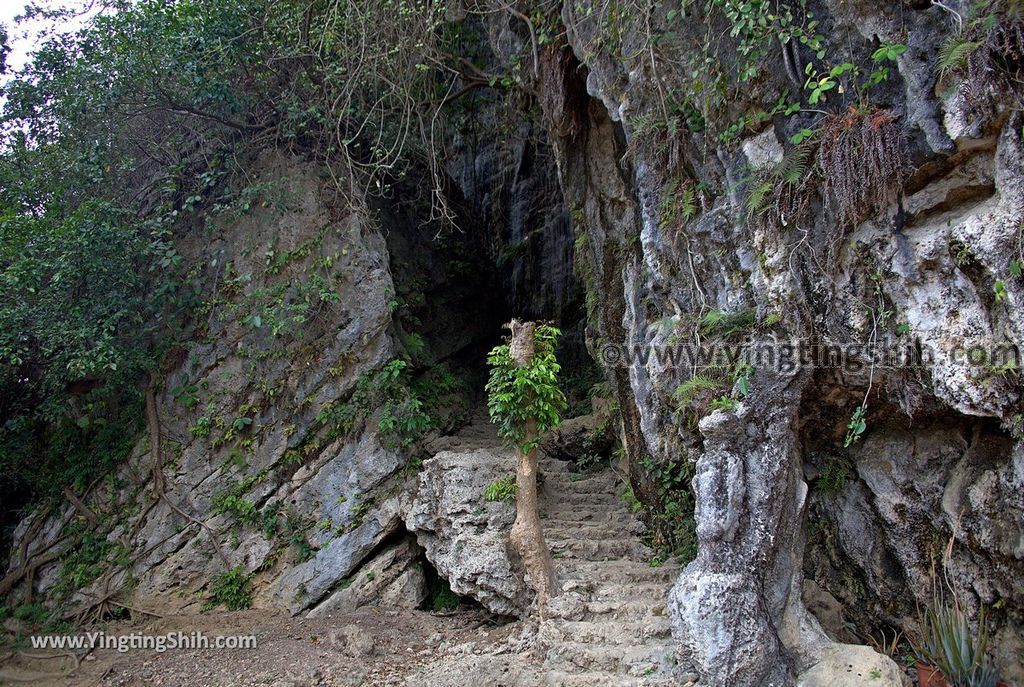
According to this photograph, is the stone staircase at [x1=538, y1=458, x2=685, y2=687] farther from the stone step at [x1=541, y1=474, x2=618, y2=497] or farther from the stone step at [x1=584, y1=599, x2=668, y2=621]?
the stone step at [x1=541, y1=474, x2=618, y2=497]

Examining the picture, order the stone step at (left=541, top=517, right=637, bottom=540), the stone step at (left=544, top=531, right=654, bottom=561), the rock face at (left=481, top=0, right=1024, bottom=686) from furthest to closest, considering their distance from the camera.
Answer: the stone step at (left=541, top=517, right=637, bottom=540) < the stone step at (left=544, top=531, right=654, bottom=561) < the rock face at (left=481, top=0, right=1024, bottom=686)

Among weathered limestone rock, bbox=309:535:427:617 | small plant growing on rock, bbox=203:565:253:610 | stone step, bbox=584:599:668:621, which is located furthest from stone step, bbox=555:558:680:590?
small plant growing on rock, bbox=203:565:253:610

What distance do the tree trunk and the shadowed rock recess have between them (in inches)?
14.8

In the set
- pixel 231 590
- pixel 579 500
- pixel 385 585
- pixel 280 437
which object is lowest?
pixel 385 585

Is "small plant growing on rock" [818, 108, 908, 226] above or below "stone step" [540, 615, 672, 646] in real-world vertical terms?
above

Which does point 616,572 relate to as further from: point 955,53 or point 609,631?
point 955,53

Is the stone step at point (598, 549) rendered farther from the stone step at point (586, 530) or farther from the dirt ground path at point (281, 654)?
the dirt ground path at point (281, 654)

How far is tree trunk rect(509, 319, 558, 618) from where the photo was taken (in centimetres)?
674

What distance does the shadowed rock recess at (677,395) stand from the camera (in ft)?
16.3

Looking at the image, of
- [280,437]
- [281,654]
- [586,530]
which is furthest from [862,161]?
[280,437]

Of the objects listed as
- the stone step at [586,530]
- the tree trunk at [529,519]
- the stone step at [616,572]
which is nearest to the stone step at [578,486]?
the stone step at [586,530]

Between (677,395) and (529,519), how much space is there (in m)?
2.04

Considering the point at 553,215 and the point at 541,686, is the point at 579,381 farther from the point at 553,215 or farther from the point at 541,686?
the point at 541,686

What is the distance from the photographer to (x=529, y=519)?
6.91 m
